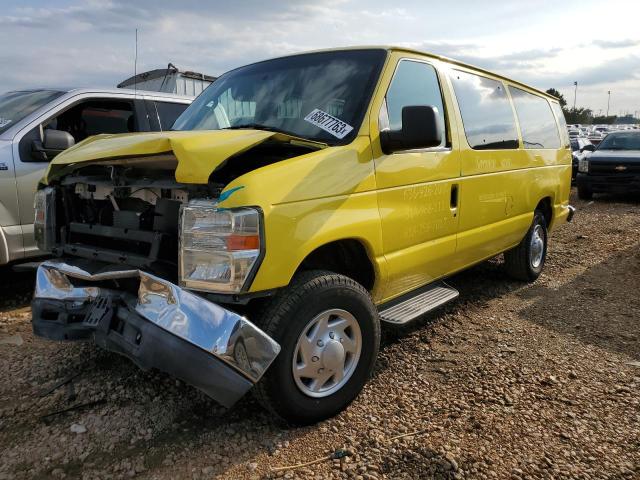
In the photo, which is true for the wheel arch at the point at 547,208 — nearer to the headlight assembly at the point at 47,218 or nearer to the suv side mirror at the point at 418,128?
the suv side mirror at the point at 418,128

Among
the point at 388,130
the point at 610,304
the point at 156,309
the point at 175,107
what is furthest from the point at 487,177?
the point at 175,107

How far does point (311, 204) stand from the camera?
281cm

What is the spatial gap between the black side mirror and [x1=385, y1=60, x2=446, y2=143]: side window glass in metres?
3.03

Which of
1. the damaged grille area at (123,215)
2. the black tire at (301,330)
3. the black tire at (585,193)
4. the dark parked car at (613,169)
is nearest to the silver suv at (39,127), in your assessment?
the damaged grille area at (123,215)

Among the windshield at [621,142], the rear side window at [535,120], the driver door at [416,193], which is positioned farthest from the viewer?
the windshield at [621,142]

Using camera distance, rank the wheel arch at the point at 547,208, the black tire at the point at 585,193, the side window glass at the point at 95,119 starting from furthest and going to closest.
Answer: the black tire at the point at 585,193 < the wheel arch at the point at 547,208 < the side window glass at the point at 95,119

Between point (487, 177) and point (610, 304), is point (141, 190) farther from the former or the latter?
point (610, 304)

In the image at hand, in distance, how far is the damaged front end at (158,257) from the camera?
8.17 feet

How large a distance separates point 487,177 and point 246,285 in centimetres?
269

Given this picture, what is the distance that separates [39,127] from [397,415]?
432 cm

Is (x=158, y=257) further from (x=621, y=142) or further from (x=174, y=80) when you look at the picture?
(x=621, y=142)

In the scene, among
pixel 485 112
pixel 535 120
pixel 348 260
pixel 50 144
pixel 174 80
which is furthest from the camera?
pixel 174 80

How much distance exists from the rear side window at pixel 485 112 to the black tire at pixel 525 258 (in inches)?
46.5

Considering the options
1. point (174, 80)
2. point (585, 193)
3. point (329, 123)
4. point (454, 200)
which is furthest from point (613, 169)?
point (329, 123)
